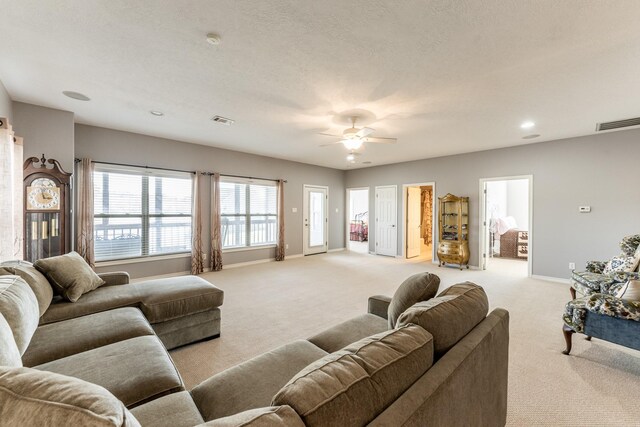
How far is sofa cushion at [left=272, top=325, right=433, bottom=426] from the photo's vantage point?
737mm

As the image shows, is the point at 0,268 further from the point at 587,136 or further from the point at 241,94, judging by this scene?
the point at 587,136

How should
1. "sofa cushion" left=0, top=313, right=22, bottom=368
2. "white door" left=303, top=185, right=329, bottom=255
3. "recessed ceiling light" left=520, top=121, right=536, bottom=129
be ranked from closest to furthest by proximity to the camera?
1. "sofa cushion" left=0, top=313, right=22, bottom=368
2. "recessed ceiling light" left=520, top=121, right=536, bottom=129
3. "white door" left=303, top=185, right=329, bottom=255

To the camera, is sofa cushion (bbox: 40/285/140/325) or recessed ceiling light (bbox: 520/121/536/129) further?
recessed ceiling light (bbox: 520/121/536/129)

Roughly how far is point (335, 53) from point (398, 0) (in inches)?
27.4

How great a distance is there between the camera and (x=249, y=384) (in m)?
1.28

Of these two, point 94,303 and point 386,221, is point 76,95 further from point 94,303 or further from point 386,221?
point 386,221

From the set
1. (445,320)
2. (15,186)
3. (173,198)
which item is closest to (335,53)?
(445,320)

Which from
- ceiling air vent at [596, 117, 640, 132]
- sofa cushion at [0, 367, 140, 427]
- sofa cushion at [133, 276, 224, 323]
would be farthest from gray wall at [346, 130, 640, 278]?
sofa cushion at [0, 367, 140, 427]

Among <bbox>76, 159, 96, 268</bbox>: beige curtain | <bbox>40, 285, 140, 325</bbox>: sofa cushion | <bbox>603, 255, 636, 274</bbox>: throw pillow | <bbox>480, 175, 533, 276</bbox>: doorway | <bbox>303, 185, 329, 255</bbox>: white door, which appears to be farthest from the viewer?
<bbox>303, 185, 329, 255</bbox>: white door

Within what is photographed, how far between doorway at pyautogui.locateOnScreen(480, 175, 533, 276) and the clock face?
759 cm

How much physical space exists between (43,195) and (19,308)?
278 centimetres

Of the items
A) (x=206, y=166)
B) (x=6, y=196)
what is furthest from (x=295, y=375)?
(x=206, y=166)

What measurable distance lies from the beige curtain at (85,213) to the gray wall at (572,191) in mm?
7484

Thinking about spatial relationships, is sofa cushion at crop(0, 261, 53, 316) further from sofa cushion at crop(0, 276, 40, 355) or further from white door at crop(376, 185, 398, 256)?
white door at crop(376, 185, 398, 256)
